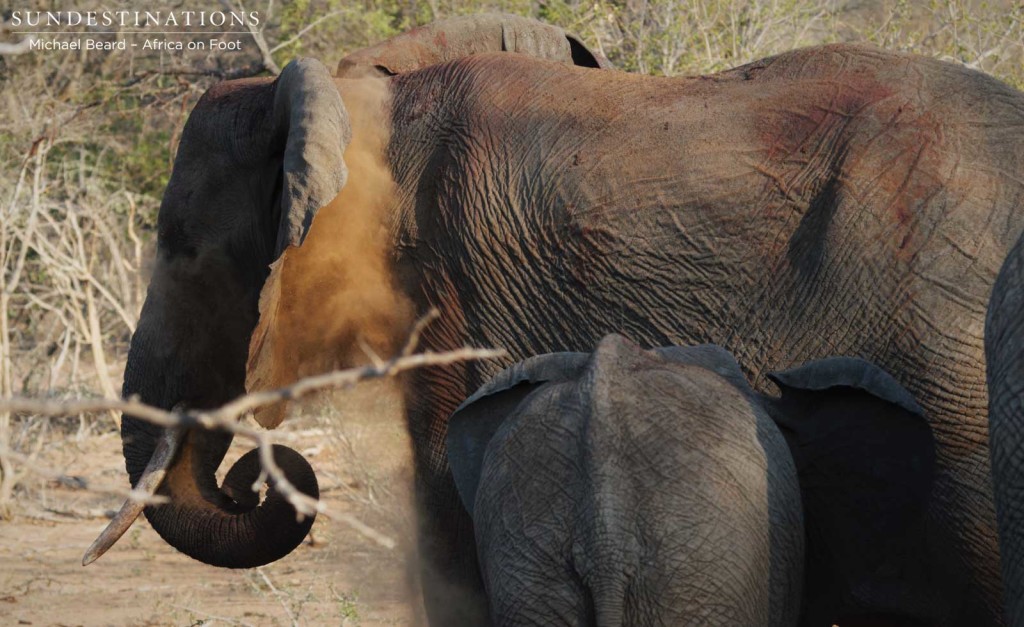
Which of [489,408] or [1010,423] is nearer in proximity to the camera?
[1010,423]

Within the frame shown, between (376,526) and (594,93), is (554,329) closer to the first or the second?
(594,93)

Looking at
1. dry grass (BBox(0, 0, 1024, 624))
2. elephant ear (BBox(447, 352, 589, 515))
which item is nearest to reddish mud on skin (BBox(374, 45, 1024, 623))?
dry grass (BBox(0, 0, 1024, 624))

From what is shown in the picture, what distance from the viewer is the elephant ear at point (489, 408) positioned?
10.5 ft

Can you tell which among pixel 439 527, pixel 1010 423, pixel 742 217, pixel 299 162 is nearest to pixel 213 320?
pixel 299 162

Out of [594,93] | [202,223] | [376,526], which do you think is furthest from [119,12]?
[594,93]

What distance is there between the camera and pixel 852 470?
3309 mm

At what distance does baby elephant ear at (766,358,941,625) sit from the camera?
3275 mm

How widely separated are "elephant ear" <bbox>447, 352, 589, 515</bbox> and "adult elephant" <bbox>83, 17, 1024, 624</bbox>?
0.69 m

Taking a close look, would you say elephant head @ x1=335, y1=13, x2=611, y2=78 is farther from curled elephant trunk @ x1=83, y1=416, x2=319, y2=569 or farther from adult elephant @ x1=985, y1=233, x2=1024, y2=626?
adult elephant @ x1=985, y1=233, x2=1024, y2=626

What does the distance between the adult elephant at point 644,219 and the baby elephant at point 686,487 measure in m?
0.31

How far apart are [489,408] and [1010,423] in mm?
1125

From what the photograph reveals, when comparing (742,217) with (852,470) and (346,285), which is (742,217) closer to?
(852,470)

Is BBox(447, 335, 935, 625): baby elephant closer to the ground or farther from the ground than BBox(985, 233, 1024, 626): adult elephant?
closer to the ground

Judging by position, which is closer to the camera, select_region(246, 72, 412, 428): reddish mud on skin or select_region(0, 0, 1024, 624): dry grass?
select_region(246, 72, 412, 428): reddish mud on skin
